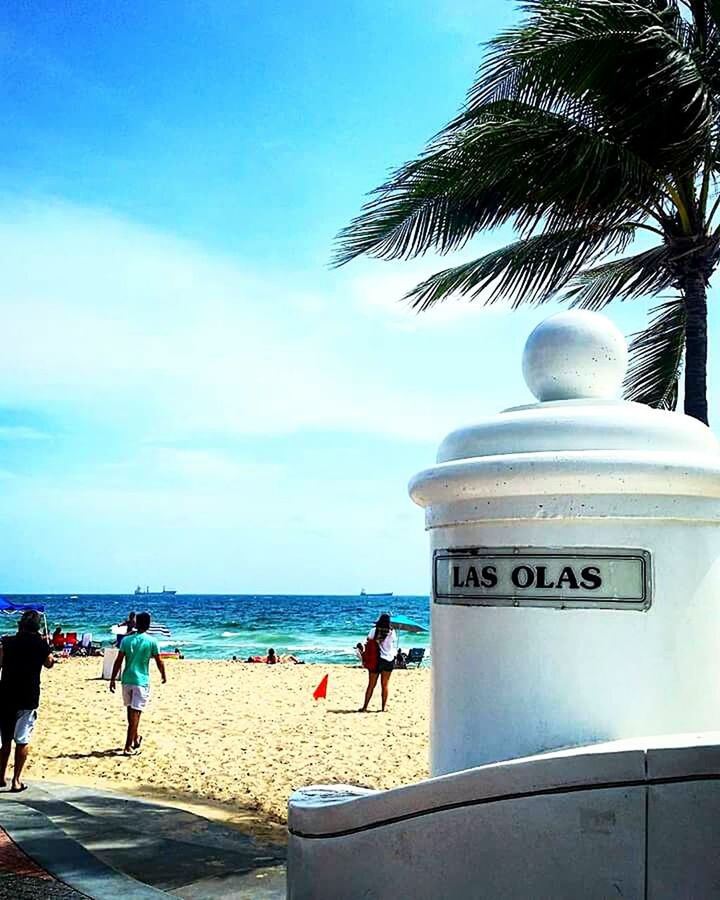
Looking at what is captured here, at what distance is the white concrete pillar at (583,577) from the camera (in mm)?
2479

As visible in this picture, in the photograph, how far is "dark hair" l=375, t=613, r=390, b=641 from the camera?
47.6ft

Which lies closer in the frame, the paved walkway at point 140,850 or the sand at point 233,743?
the paved walkway at point 140,850

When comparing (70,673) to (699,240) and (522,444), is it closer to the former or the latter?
(699,240)

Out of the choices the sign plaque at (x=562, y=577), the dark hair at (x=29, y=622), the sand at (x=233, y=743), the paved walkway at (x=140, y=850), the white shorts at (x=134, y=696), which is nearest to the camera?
the sign plaque at (x=562, y=577)

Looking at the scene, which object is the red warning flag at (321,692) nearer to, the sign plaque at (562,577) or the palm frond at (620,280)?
the palm frond at (620,280)

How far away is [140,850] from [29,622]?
372cm

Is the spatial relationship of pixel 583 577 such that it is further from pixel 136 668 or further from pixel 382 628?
pixel 382 628

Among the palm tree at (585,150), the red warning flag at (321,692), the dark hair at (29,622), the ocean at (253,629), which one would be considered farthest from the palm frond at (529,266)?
the ocean at (253,629)

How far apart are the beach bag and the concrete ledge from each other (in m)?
8.30

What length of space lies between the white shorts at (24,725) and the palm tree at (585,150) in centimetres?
536

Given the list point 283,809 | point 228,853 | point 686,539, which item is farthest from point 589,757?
point 283,809

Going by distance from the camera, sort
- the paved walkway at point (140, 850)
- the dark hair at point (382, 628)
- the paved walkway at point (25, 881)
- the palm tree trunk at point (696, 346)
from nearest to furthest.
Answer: the paved walkway at point (25, 881) < the paved walkway at point (140, 850) < the palm tree trunk at point (696, 346) < the dark hair at point (382, 628)

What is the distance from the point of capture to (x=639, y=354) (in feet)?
35.6

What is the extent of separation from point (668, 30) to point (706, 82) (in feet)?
1.72
